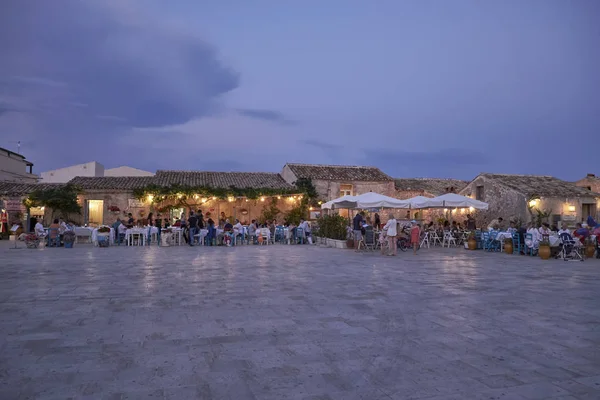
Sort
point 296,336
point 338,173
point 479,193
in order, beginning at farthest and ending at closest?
point 338,173 < point 479,193 < point 296,336

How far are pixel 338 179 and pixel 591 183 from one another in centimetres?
1654

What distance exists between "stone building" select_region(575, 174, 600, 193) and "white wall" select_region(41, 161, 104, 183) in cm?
3508

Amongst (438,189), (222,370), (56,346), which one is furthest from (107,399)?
(438,189)

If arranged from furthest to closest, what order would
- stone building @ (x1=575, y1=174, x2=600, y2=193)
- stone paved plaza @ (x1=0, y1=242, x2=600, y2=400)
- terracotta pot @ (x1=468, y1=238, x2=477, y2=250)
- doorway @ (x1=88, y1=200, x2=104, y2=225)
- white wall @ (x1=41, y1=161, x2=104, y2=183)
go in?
white wall @ (x1=41, y1=161, x2=104, y2=183) < stone building @ (x1=575, y1=174, x2=600, y2=193) < doorway @ (x1=88, y1=200, x2=104, y2=225) < terracotta pot @ (x1=468, y1=238, x2=477, y2=250) < stone paved plaza @ (x1=0, y1=242, x2=600, y2=400)

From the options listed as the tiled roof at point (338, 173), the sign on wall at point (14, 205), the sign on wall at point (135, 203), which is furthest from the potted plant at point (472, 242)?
the sign on wall at point (14, 205)

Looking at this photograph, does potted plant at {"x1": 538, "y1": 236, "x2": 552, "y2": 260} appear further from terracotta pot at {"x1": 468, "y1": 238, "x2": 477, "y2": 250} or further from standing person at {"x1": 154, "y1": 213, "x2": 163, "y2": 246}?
standing person at {"x1": 154, "y1": 213, "x2": 163, "y2": 246}

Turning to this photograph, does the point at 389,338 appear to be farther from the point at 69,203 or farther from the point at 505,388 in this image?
the point at 69,203

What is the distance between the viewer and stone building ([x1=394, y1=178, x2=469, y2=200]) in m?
28.4

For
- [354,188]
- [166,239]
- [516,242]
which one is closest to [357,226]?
[516,242]

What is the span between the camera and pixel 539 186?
24906mm

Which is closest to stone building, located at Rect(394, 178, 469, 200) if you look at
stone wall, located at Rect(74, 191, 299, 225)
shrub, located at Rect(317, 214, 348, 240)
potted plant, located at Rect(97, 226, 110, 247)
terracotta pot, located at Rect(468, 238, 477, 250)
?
stone wall, located at Rect(74, 191, 299, 225)

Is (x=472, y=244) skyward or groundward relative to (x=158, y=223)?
groundward

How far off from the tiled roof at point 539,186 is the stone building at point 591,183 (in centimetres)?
262

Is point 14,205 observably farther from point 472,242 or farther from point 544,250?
point 544,250
